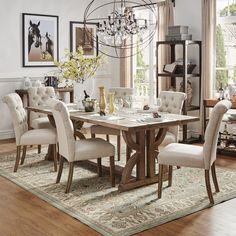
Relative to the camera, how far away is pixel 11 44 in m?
7.29

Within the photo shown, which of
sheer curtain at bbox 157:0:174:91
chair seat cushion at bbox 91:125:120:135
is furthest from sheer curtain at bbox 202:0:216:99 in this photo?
chair seat cushion at bbox 91:125:120:135

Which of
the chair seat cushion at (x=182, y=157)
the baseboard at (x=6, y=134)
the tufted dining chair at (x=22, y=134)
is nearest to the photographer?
the chair seat cushion at (x=182, y=157)

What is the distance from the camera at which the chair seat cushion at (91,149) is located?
446cm

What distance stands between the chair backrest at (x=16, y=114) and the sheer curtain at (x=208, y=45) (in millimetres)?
3012

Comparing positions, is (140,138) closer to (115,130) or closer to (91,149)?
(91,149)

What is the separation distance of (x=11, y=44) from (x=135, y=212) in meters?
4.48

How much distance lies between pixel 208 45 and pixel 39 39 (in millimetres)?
2925

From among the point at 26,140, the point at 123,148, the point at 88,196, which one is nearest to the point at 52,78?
the point at 123,148

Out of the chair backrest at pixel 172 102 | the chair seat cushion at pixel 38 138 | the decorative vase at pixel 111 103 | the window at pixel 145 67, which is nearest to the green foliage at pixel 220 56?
the window at pixel 145 67

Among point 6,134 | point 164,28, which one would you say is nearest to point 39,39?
point 6,134

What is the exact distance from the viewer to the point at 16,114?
205 inches

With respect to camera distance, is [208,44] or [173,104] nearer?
[173,104]

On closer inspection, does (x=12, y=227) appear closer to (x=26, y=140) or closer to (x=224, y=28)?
(x=26, y=140)

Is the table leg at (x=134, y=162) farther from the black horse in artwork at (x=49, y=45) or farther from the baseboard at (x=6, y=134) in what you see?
the black horse in artwork at (x=49, y=45)
